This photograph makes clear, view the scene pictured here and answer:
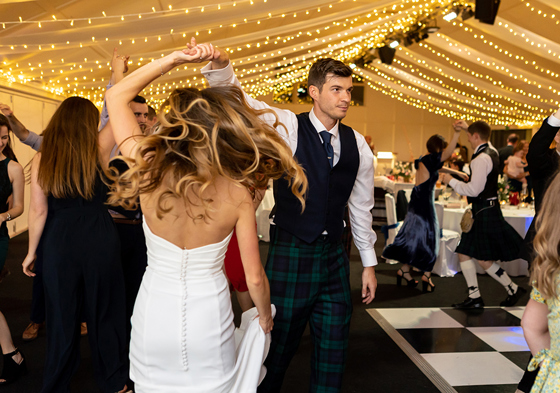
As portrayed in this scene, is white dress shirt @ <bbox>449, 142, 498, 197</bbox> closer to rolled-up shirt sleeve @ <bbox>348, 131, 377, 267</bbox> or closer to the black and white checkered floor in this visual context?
the black and white checkered floor

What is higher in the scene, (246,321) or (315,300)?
(246,321)

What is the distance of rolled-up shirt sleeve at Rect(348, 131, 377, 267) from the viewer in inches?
82.3

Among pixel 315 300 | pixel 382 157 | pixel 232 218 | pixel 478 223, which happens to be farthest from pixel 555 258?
pixel 382 157

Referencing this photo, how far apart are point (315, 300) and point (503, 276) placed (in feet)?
9.13

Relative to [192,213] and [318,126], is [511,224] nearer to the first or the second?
[318,126]

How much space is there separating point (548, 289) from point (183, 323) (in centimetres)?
94

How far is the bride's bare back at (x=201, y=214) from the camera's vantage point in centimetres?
129

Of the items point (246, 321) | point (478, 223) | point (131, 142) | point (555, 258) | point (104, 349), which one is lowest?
point (478, 223)

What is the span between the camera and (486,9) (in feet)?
18.2

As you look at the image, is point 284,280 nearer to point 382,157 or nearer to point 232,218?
point 232,218

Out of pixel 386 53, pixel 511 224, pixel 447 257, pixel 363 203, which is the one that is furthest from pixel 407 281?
pixel 386 53

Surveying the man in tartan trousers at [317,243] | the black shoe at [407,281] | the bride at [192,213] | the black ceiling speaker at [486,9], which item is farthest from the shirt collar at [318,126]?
the black ceiling speaker at [486,9]

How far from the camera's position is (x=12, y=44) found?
414 centimetres

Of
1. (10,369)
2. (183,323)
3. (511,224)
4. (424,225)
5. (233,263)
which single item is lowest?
(511,224)
